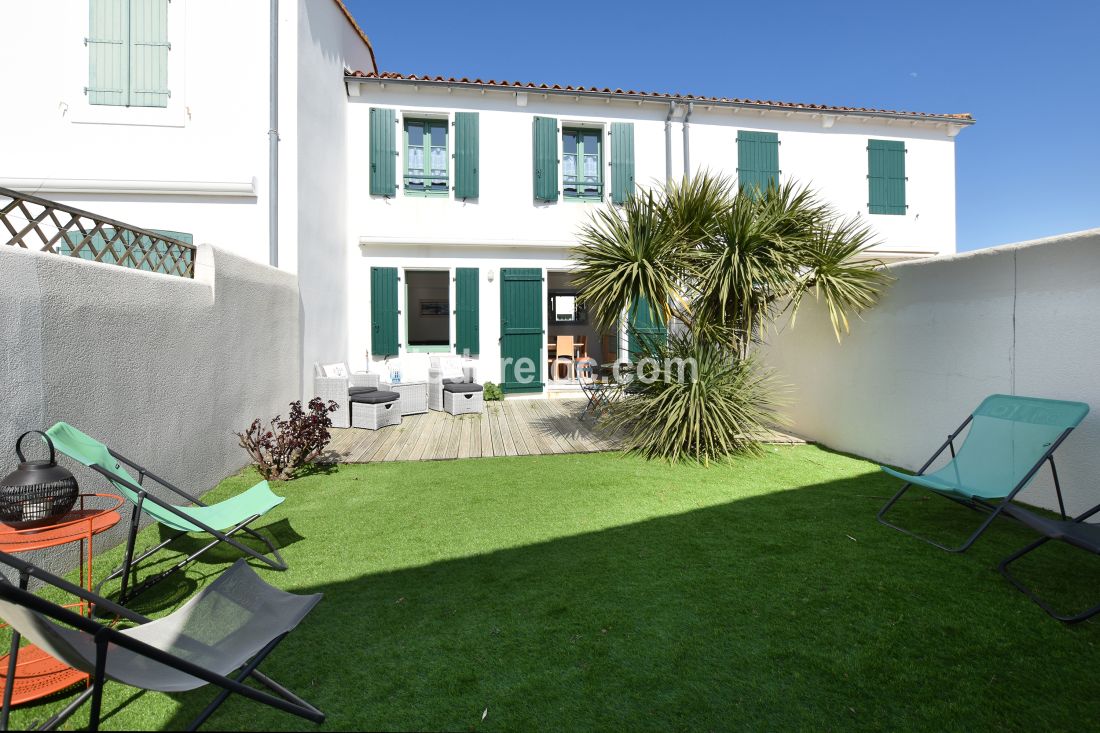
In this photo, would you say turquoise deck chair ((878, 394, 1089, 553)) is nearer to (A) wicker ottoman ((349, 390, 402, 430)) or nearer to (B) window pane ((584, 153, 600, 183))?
(A) wicker ottoman ((349, 390, 402, 430))

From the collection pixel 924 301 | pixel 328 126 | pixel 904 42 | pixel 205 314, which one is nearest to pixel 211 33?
pixel 328 126

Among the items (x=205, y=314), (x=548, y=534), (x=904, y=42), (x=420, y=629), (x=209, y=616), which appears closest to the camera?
(x=209, y=616)

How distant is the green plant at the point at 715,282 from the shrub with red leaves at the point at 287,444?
312 centimetres

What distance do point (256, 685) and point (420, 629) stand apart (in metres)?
0.66

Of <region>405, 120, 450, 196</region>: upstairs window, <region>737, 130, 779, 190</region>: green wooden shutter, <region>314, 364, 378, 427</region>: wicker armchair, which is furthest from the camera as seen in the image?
<region>737, 130, 779, 190</region>: green wooden shutter

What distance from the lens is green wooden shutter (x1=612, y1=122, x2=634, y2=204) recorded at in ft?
29.5

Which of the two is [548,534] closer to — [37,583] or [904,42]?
[37,583]

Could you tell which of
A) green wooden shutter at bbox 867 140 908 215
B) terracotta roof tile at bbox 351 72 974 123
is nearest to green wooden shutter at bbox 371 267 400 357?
terracotta roof tile at bbox 351 72 974 123

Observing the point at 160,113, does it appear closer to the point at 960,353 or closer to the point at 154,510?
the point at 154,510

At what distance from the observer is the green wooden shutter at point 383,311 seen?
27.7 feet

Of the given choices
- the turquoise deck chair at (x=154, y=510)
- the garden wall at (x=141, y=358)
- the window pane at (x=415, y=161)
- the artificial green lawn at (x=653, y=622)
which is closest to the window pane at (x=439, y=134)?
the window pane at (x=415, y=161)

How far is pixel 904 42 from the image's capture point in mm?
9672

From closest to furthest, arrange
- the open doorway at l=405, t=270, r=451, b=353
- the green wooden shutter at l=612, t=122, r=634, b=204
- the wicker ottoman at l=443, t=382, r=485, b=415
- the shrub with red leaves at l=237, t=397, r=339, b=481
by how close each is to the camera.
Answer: the shrub with red leaves at l=237, t=397, r=339, b=481 < the wicker ottoman at l=443, t=382, r=485, b=415 < the green wooden shutter at l=612, t=122, r=634, b=204 < the open doorway at l=405, t=270, r=451, b=353

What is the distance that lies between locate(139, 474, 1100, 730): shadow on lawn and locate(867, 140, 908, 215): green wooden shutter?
8823 mm
